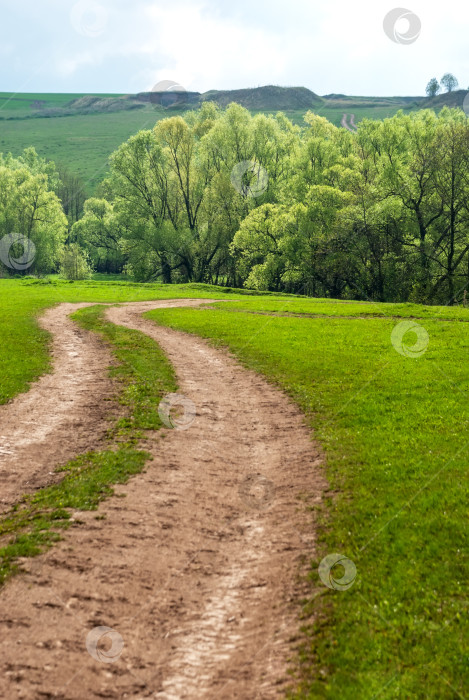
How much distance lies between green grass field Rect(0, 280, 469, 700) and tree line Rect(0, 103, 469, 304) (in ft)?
86.8

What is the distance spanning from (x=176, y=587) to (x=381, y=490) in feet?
16.6

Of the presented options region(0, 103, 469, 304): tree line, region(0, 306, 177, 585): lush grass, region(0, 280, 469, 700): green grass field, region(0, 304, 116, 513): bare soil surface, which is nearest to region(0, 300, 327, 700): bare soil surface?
region(0, 306, 177, 585): lush grass

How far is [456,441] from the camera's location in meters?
13.1

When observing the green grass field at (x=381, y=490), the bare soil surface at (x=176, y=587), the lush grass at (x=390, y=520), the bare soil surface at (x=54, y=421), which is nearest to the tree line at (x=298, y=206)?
the green grass field at (x=381, y=490)

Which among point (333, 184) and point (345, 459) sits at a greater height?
point (333, 184)

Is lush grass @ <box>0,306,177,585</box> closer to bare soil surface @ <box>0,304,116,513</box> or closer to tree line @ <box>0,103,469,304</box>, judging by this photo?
bare soil surface @ <box>0,304,116,513</box>

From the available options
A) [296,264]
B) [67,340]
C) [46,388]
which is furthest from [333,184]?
[46,388]

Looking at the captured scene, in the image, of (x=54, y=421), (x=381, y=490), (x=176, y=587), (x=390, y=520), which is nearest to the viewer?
(x=176, y=587)

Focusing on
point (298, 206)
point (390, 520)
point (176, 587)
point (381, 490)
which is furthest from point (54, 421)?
point (298, 206)

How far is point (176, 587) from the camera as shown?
316 inches

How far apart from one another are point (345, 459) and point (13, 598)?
8.08m

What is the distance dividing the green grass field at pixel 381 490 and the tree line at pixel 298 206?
86.8ft

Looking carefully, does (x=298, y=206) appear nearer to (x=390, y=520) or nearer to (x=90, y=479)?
(x=90, y=479)

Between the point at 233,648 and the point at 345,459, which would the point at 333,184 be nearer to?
the point at 345,459
